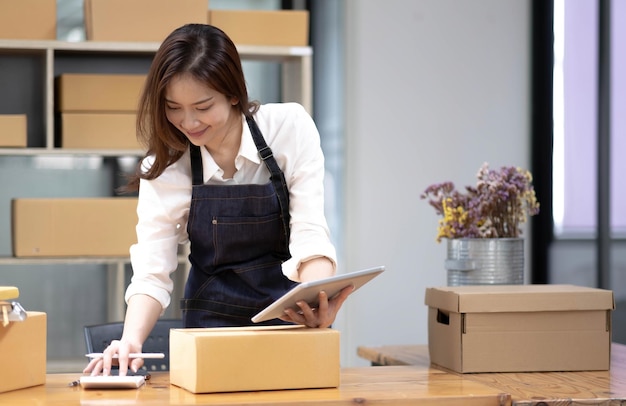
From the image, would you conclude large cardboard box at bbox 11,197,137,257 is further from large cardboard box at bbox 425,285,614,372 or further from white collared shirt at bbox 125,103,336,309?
large cardboard box at bbox 425,285,614,372

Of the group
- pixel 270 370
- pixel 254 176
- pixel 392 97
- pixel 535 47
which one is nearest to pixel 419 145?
pixel 392 97

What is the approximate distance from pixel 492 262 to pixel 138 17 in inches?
70.0

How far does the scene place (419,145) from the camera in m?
4.29

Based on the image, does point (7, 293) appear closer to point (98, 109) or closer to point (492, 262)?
point (492, 262)

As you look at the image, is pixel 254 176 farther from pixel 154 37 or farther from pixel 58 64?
pixel 58 64

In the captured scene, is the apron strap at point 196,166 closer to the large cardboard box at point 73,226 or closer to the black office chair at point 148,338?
the black office chair at point 148,338

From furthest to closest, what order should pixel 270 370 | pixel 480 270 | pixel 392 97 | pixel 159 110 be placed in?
1. pixel 392 97
2. pixel 480 270
3. pixel 159 110
4. pixel 270 370

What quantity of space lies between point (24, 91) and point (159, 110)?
208 cm

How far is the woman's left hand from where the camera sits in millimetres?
1826

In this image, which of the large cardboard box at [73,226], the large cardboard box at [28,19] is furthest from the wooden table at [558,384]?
the large cardboard box at [28,19]

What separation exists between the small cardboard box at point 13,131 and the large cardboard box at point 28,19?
0.31 metres

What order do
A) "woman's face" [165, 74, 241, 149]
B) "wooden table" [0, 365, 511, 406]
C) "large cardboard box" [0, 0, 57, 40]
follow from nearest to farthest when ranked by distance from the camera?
"wooden table" [0, 365, 511, 406], "woman's face" [165, 74, 241, 149], "large cardboard box" [0, 0, 57, 40]

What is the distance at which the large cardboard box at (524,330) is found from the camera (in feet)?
7.09

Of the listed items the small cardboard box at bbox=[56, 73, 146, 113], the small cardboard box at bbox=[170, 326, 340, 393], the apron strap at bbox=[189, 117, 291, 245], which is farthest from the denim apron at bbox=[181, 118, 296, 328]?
the small cardboard box at bbox=[56, 73, 146, 113]
